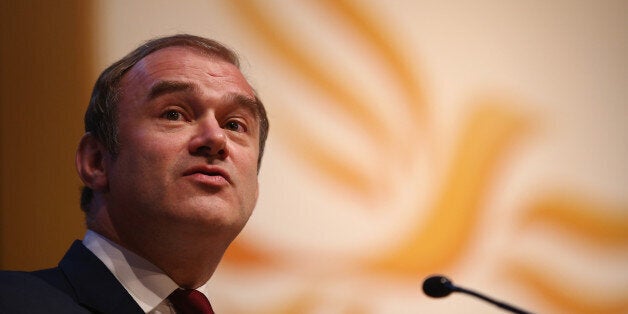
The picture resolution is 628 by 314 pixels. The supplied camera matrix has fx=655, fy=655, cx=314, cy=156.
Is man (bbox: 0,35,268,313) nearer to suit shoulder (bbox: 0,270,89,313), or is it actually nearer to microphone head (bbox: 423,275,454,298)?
suit shoulder (bbox: 0,270,89,313)

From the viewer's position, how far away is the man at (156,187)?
1.11 meters

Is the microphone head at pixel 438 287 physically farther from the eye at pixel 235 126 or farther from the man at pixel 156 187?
the eye at pixel 235 126

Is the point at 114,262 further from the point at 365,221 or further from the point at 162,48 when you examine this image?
the point at 365,221

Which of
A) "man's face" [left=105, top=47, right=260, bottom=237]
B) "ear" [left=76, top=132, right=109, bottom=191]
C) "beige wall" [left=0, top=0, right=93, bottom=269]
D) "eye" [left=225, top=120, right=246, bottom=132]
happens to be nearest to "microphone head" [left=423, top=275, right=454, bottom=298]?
"man's face" [left=105, top=47, right=260, bottom=237]

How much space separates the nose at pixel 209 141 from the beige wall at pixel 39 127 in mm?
428

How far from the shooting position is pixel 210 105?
1213 millimetres

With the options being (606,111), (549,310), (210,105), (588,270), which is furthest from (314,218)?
(606,111)

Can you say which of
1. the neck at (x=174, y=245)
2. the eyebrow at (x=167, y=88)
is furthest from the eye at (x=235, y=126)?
the neck at (x=174, y=245)

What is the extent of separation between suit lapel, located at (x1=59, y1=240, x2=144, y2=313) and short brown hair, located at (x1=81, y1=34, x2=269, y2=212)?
0.50 feet

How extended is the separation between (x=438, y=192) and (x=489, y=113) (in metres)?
0.28

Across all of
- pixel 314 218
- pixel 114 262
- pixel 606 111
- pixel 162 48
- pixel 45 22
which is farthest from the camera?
pixel 606 111

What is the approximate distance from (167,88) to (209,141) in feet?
0.46

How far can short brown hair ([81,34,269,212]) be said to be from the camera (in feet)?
3.97

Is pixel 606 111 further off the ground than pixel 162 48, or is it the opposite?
pixel 162 48
